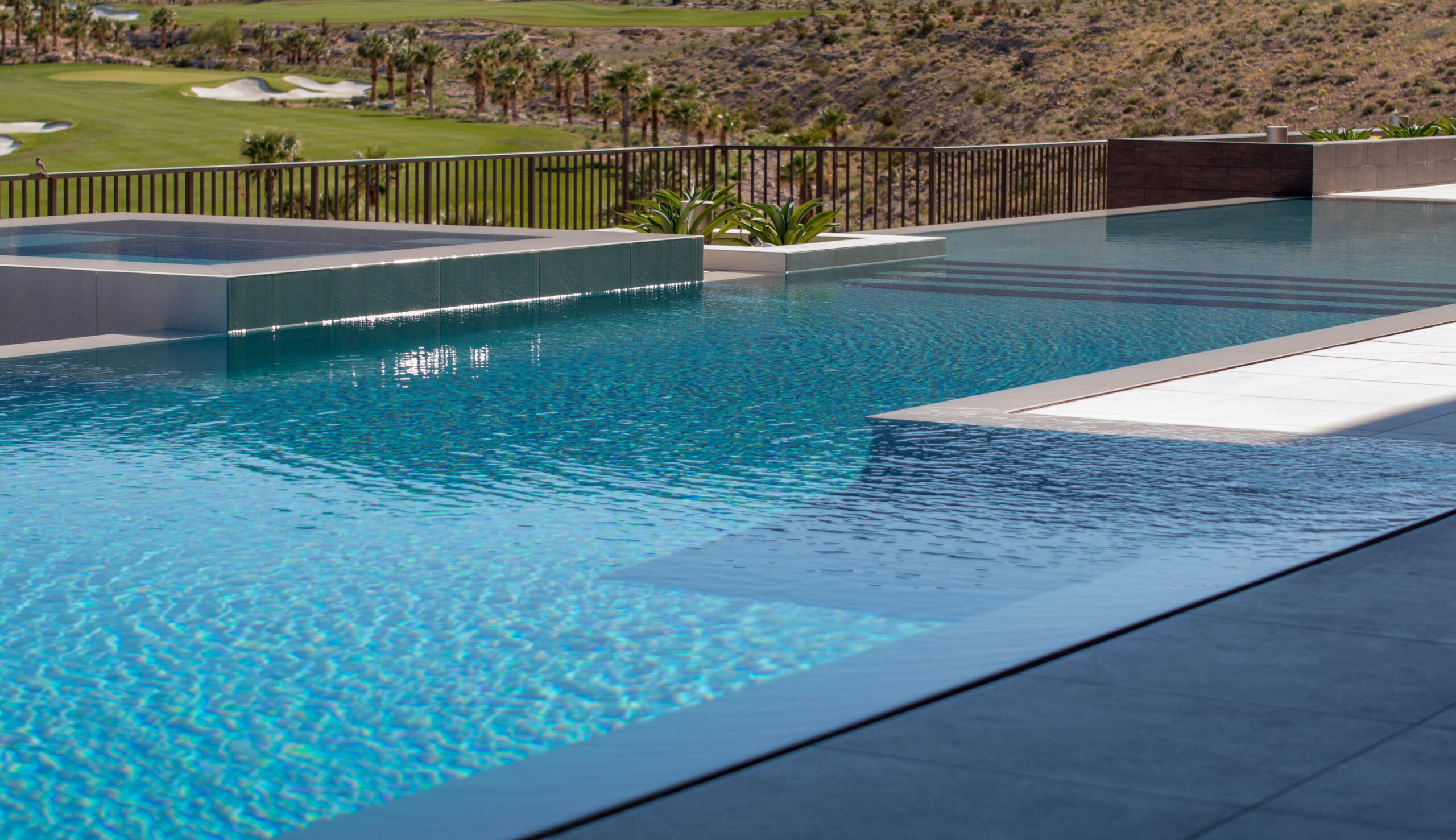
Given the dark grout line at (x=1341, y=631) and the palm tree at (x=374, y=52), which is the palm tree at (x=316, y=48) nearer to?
the palm tree at (x=374, y=52)

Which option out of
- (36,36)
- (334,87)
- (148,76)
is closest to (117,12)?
(36,36)

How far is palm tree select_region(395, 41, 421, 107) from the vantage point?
103438mm

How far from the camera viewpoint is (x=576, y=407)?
7262mm

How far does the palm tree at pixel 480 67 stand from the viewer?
10325 cm

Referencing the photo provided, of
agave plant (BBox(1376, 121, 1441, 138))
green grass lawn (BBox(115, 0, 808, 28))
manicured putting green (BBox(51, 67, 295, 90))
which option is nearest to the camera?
agave plant (BBox(1376, 121, 1441, 138))

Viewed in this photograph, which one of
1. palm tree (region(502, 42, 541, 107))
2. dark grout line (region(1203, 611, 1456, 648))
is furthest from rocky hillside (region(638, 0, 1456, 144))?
dark grout line (region(1203, 611, 1456, 648))

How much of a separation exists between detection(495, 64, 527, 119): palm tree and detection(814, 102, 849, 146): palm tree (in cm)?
2140

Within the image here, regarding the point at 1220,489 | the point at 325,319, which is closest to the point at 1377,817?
the point at 1220,489

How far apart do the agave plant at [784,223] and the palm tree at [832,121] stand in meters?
66.5

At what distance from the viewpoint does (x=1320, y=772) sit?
2.96 meters

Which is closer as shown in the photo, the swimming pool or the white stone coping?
the swimming pool

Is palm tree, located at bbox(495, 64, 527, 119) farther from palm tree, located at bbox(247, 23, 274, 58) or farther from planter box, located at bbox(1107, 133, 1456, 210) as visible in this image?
planter box, located at bbox(1107, 133, 1456, 210)

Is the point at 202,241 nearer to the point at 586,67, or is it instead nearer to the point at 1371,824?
the point at 1371,824

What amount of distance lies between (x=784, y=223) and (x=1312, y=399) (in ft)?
24.2
